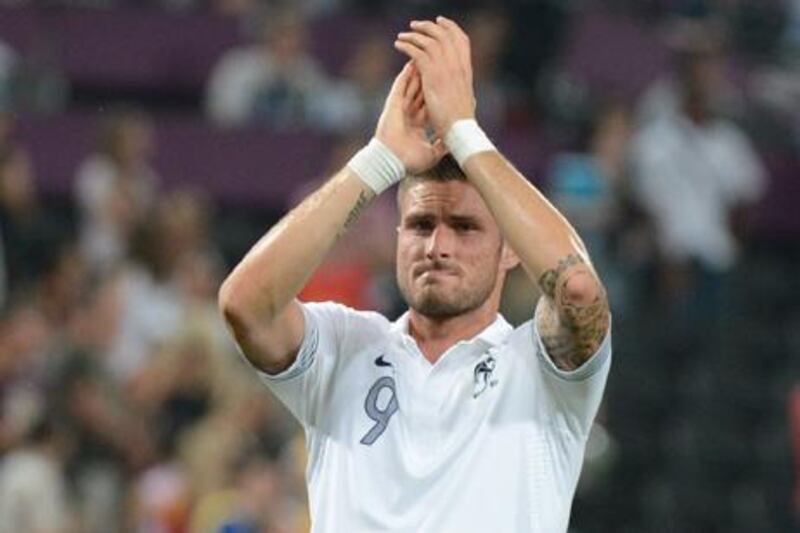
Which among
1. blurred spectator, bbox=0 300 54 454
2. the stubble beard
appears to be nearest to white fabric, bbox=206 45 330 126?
blurred spectator, bbox=0 300 54 454

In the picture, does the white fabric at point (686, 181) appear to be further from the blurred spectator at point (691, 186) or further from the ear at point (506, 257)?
the ear at point (506, 257)

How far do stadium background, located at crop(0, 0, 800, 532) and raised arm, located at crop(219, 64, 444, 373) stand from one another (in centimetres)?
449

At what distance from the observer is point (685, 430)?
13.5m

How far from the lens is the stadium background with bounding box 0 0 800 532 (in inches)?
433

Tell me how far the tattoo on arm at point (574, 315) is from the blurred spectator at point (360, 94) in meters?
7.83

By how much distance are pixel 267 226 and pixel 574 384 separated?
27.6 feet

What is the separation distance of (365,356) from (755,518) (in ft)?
24.7

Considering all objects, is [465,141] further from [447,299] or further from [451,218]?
[447,299]

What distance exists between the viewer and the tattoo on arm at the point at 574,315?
552 cm

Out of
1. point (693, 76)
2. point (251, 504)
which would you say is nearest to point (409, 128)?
point (251, 504)

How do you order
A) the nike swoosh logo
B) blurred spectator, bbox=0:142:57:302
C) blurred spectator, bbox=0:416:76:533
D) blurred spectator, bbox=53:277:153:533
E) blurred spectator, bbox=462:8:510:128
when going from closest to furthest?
the nike swoosh logo < blurred spectator, bbox=0:416:76:533 < blurred spectator, bbox=53:277:153:533 < blurred spectator, bbox=0:142:57:302 < blurred spectator, bbox=462:8:510:128

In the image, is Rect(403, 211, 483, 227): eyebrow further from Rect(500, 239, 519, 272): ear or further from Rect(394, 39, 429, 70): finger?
Rect(394, 39, 429, 70): finger

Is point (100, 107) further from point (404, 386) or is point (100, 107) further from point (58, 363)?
point (404, 386)

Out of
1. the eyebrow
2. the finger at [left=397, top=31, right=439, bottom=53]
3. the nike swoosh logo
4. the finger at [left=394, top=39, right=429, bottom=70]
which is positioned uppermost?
the finger at [left=397, top=31, right=439, bottom=53]
